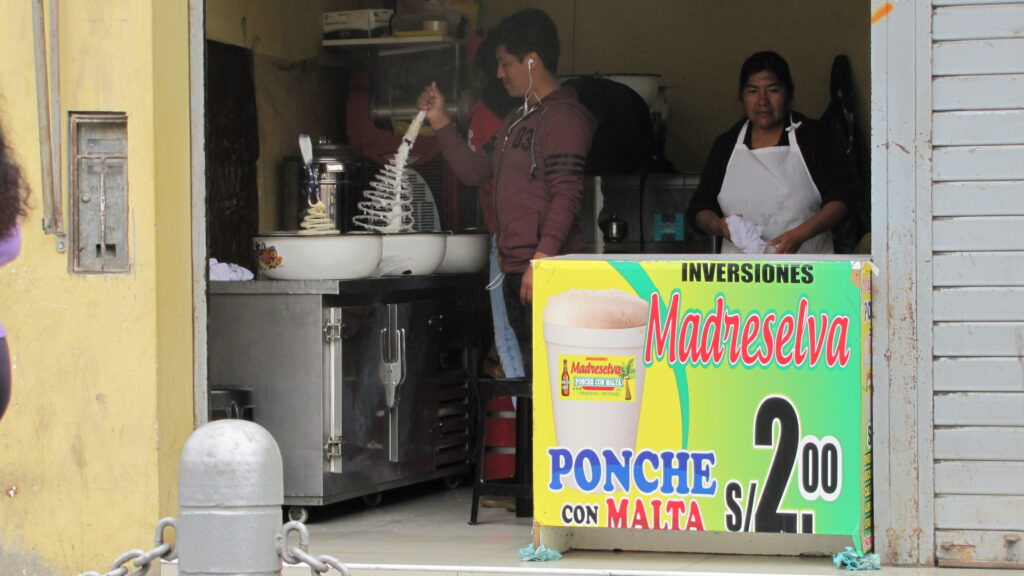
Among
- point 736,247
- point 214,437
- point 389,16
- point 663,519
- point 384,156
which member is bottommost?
point 663,519

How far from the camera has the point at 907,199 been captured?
208 inches

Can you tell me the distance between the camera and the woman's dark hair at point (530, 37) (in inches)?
270

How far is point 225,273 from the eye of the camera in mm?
6551

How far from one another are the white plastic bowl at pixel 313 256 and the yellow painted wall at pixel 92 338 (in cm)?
100

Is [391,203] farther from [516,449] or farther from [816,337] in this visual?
[816,337]

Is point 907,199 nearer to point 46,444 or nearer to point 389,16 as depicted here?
point 46,444

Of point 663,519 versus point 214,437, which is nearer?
point 214,437

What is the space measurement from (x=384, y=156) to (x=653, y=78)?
1.55m

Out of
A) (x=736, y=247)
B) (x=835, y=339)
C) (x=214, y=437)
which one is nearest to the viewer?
(x=214, y=437)

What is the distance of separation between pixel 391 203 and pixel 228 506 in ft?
12.4

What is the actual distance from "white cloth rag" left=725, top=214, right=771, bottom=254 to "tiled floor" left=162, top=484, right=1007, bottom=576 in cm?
153

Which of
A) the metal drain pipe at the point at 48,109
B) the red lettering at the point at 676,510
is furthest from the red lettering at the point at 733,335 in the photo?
the metal drain pipe at the point at 48,109

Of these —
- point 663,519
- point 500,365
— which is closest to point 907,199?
point 663,519

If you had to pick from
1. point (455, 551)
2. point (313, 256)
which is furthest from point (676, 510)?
point (313, 256)
